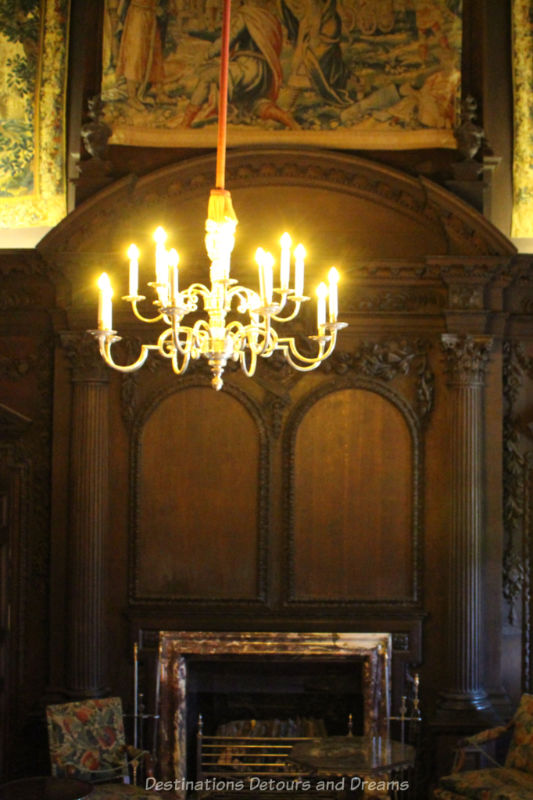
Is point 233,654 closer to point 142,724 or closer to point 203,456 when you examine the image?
point 142,724

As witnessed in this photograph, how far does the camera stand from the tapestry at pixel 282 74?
7.59 meters

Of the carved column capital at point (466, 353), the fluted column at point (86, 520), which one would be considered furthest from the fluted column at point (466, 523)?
the fluted column at point (86, 520)

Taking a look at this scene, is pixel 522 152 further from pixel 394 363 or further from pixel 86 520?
pixel 86 520

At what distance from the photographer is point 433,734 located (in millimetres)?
7324

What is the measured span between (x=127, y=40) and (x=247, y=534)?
363cm

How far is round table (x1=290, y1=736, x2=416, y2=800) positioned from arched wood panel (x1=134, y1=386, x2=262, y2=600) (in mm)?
1362

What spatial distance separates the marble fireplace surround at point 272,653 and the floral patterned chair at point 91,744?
1.98ft

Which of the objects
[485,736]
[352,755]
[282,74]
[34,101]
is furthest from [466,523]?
[34,101]

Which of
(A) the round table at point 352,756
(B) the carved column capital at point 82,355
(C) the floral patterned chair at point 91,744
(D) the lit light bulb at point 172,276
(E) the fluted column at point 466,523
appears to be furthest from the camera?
(B) the carved column capital at point 82,355

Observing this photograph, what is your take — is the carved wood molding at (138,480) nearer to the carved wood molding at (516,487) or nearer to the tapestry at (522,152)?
the carved wood molding at (516,487)

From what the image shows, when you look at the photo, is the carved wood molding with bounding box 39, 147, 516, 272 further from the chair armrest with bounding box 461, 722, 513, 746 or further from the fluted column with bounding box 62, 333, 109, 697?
the chair armrest with bounding box 461, 722, 513, 746

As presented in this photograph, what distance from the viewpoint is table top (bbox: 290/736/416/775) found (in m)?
6.08

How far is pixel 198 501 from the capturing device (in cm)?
761

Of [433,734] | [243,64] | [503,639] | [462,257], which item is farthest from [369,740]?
[243,64]
